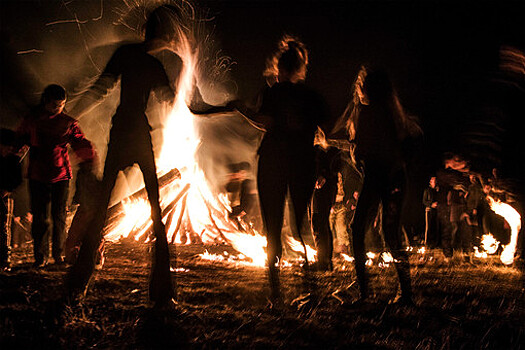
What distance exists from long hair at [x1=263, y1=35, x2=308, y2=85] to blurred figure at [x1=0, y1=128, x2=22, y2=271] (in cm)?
327

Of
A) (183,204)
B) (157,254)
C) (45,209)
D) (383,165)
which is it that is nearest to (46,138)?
(45,209)

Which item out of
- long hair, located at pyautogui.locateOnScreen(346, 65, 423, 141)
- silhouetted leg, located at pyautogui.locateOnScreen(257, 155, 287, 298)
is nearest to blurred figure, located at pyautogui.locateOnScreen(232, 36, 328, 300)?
silhouetted leg, located at pyautogui.locateOnScreen(257, 155, 287, 298)

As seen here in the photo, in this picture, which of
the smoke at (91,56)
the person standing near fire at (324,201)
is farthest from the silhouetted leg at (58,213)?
the person standing near fire at (324,201)

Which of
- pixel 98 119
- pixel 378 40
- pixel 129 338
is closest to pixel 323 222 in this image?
pixel 129 338

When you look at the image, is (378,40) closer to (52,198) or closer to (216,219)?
(216,219)

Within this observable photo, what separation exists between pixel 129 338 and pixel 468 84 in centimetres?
1469

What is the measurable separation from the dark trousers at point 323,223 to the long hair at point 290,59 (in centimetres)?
265

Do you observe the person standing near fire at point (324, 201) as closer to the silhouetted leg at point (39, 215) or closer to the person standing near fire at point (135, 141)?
the person standing near fire at point (135, 141)

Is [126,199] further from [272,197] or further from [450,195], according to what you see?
[450,195]

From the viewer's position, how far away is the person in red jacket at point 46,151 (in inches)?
202

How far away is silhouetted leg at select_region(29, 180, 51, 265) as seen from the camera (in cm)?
528

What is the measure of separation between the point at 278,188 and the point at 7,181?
3424 millimetres

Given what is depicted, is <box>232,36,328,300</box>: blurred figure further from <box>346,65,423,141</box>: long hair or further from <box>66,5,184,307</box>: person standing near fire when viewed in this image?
<box>66,5,184,307</box>: person standing near fire

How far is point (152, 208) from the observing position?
383 centimetres
